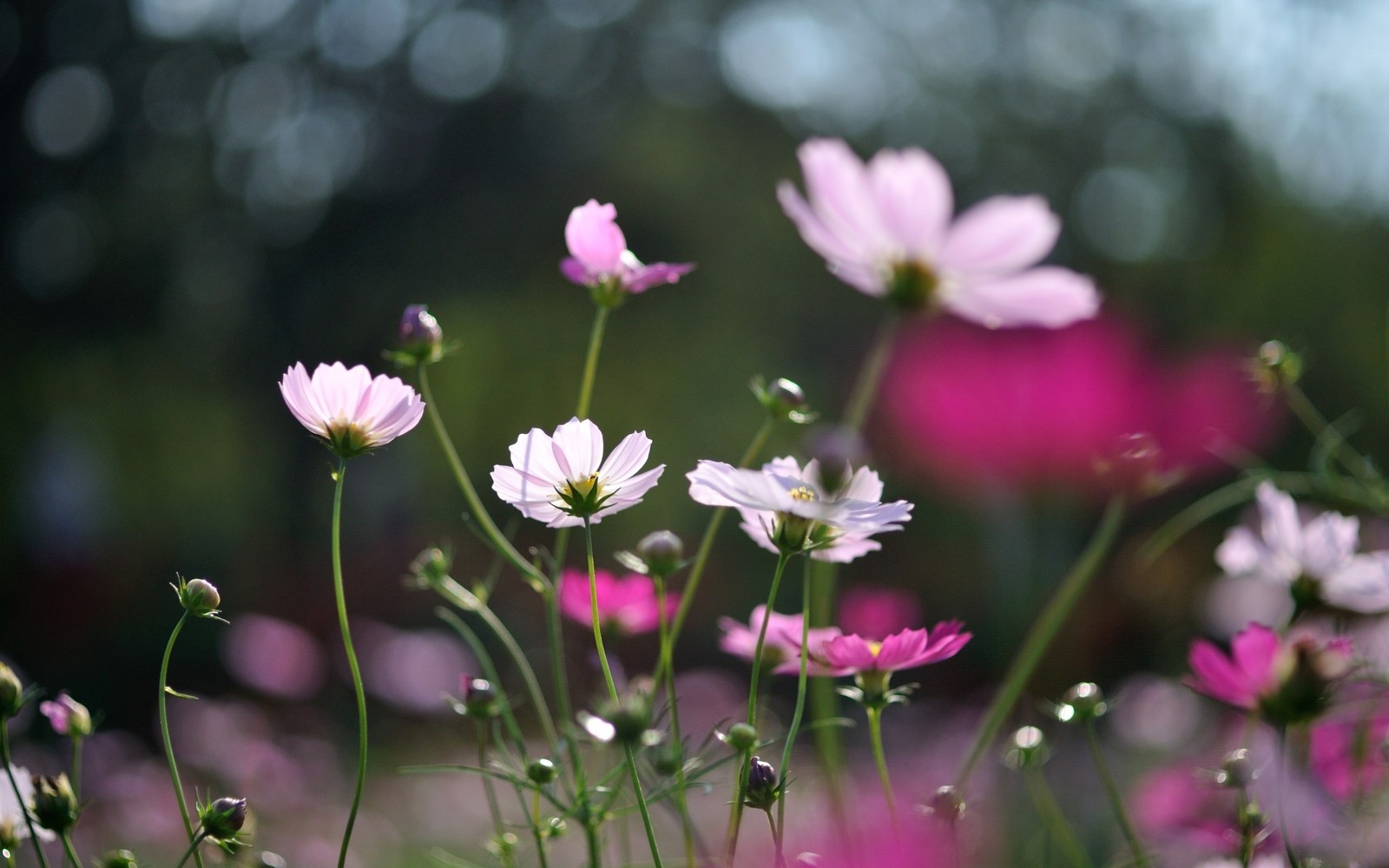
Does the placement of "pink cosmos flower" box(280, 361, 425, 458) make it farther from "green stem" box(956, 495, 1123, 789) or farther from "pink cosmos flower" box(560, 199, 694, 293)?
"green stem" box(956, 495, 1123, 789)

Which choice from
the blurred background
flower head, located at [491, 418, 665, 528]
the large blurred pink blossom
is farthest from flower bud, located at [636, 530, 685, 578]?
the blurred background

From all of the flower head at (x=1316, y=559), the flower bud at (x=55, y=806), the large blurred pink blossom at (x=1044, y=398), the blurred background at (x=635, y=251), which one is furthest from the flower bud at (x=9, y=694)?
the blurred background at (x=635, y=251)

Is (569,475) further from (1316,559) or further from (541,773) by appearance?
(1316,559)

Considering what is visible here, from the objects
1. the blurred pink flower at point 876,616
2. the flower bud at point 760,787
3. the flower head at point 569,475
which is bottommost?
the blurred pink flower at point 876,616

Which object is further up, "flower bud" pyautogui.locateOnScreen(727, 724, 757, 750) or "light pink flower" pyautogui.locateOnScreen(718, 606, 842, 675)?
"flower bud" pyautogui.locateOnScreen(727, 724, 757, 750)

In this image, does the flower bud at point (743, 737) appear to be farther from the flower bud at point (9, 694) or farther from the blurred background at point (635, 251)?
the blurred background at point (635, 251)

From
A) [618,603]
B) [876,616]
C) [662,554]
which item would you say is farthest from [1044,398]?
[662,554]
